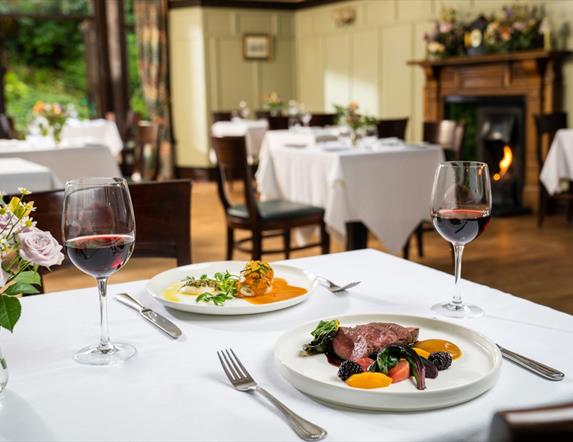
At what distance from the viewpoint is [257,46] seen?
10.1 metres

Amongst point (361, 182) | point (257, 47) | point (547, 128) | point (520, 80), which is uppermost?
point (257, 47)

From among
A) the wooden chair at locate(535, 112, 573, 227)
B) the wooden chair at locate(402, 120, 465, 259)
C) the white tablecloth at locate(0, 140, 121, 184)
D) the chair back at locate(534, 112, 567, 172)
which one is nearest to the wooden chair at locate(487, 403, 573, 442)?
the wooden chair at locate(402, 120, 465, 259)

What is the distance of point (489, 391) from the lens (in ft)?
2.73

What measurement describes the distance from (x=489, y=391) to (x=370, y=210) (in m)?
3.36

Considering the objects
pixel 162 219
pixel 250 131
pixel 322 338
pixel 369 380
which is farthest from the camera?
pixel 250 131

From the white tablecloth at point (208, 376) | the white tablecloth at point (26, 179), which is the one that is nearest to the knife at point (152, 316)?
the white tablecloth at point (208, 376)

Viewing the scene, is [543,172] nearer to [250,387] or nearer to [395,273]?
[395,273]

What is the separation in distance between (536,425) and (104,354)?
648 mm

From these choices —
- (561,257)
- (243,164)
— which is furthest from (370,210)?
(561,257)

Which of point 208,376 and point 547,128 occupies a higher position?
point 547,128

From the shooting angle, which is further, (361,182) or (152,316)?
(361,182)

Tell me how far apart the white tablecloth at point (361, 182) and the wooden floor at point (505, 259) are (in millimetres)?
549

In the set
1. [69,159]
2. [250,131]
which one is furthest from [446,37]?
[69,159]

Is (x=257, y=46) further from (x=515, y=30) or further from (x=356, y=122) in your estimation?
(x=356, y=122)
